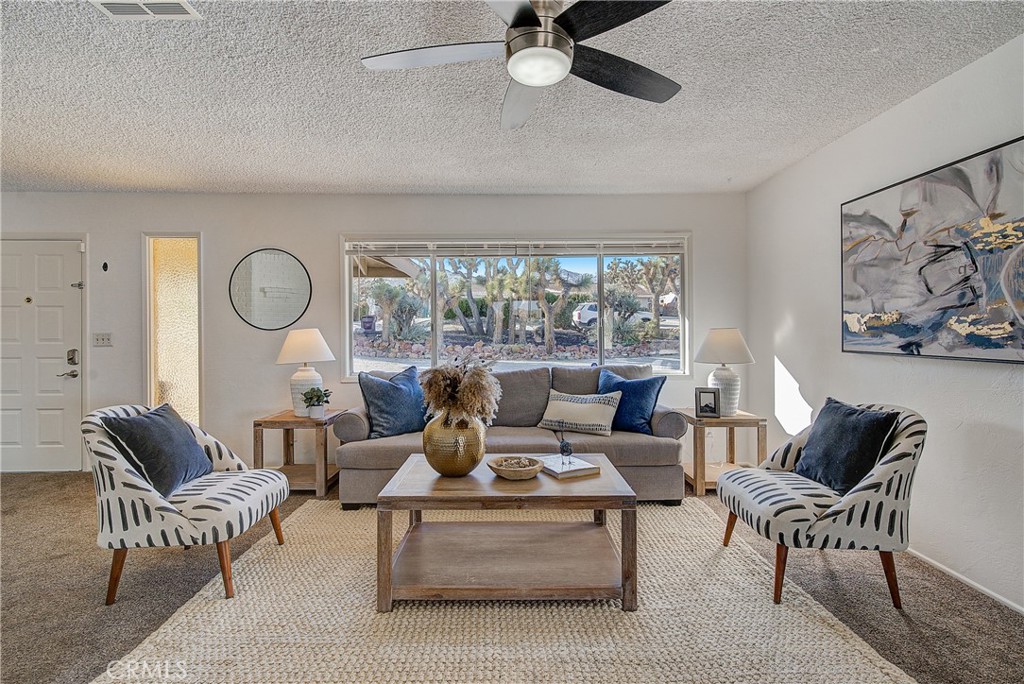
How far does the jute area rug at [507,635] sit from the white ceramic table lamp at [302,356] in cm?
148

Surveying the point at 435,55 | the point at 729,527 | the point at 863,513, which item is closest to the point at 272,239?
the point at 435,55

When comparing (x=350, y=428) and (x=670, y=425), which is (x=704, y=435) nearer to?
(x=670, y=425)

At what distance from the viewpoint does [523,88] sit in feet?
6.26

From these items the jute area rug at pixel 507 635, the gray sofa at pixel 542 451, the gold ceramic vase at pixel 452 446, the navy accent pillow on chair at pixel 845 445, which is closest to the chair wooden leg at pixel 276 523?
the jute area rug at pixel 507 635

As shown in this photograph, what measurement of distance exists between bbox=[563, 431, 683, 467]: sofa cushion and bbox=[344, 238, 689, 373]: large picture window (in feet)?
3.93

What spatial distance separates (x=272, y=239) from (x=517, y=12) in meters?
3.49

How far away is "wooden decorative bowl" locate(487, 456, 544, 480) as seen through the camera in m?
2.28

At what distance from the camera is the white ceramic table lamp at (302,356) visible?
3750 mm

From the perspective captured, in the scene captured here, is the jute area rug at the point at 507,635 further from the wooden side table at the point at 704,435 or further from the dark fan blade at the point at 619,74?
the dark fan blade at the point at 619,74

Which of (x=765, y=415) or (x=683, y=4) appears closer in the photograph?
(x=683, y=4)

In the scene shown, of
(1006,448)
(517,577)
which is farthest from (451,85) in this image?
(1006,448)

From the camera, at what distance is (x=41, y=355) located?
4.16 meters

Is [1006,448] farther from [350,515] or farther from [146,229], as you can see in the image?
[146,229]

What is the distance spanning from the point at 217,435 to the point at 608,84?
4.22 meters
